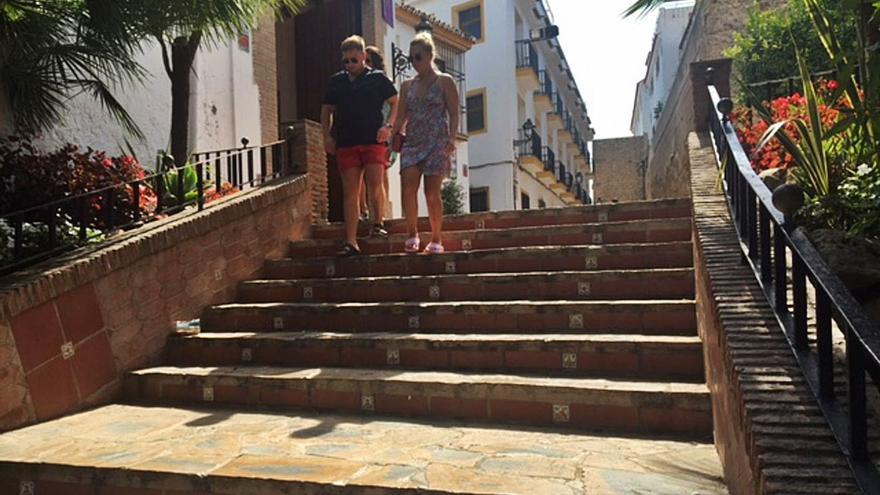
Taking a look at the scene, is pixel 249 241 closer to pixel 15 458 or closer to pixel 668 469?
pixel 15 458

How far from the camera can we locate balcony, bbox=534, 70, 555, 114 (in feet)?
78.3

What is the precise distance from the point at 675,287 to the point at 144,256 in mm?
3652

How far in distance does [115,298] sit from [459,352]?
2.36m

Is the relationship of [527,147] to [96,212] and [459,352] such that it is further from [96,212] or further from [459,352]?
[459,352]

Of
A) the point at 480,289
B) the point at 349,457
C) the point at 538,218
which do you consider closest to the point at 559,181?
the point at 538,218

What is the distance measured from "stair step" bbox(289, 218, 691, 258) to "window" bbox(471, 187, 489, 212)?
14.6m

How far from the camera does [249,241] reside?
5.60 meters

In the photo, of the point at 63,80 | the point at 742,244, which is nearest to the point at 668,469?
the point at 742,244

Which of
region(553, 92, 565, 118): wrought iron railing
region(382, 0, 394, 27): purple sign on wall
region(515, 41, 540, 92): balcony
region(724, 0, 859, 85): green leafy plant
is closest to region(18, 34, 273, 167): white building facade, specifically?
region(382, 0, 394, 27): purple sign on wall

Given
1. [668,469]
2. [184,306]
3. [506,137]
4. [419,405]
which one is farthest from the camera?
[506,137]

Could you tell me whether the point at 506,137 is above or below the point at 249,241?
above

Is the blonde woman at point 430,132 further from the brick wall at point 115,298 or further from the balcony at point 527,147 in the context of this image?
the balcony at point 527,147

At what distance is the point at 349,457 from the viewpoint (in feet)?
9.32

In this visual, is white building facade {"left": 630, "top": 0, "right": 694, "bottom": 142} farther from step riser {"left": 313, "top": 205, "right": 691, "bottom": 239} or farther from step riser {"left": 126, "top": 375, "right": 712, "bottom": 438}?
step riser {"left": 126, "top": 375, "right": 712, "bottom": 438}
